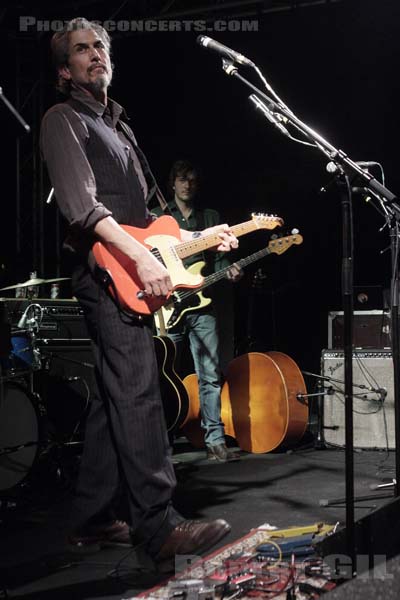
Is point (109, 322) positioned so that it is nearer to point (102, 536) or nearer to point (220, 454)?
point (102, 536)

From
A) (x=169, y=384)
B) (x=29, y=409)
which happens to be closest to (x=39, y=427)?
(x=29, y=409)

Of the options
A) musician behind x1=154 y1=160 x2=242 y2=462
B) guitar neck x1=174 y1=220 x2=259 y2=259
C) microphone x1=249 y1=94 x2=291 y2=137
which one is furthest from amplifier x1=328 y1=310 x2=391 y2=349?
microphone x1=249 y1=94 x2=291 y2=137

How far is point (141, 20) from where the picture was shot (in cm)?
715

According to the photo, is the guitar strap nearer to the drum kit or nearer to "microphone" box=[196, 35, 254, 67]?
"microphone" box=[196, 35, 254, 67]

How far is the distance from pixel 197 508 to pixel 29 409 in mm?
1300

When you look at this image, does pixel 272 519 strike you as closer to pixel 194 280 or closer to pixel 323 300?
pixel 194 280

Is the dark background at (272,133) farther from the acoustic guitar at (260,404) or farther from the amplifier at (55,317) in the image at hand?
the acoustic guitar at (260,404)

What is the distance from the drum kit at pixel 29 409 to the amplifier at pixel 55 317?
0.06 m

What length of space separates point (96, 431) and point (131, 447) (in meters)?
0.28

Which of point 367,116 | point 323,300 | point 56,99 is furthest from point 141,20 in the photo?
point 323,300

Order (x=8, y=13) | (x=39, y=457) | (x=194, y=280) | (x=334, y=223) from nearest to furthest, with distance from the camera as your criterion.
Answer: (x=194, y=280) → (x=39, y=457) → (x=8, y=13) → (x=334, y=223)

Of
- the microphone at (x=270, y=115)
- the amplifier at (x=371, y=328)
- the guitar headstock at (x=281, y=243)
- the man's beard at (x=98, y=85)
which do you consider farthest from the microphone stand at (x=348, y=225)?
the amplifier at (x=371, y=328)

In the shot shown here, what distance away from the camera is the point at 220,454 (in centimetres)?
511

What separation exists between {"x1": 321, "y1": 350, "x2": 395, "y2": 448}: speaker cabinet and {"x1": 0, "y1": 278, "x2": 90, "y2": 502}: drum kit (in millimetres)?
2043
